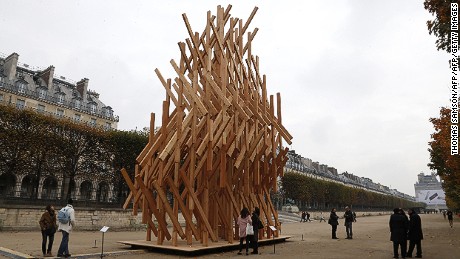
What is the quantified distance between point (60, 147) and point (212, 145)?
2306 cm

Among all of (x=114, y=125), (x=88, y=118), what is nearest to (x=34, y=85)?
(x=88, y=118)

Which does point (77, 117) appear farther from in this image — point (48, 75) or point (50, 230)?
point (50, 230)

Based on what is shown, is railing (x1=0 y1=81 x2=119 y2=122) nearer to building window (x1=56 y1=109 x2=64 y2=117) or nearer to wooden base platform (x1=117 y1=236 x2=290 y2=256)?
building window (x1=56 y1=109 x2=64 y2=117)

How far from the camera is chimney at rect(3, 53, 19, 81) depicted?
48469mm

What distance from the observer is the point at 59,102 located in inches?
2094

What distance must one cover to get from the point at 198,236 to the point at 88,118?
4885 centimetres

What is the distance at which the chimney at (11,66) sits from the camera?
4847cm

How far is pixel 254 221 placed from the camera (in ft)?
39.8

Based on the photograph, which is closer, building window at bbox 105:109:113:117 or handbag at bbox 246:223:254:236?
handbag at bbox 246:223:254:236

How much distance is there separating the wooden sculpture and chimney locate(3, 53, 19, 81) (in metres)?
44.0

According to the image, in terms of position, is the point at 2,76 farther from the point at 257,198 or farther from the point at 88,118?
the point at 257,198

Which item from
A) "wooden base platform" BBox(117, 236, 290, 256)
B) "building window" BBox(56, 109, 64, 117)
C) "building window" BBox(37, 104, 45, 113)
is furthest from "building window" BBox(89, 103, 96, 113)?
"wooden base platform" BBox(117, 236, 290, 256)

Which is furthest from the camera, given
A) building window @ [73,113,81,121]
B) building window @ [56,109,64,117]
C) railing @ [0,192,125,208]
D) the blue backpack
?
building window @ [73,113,81,121]

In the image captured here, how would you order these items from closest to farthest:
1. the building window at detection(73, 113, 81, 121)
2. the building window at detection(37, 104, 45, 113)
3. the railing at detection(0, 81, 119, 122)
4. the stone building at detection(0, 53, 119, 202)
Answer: the stone building at detection(0, 53, 119, 202) < the railing at detection(0, 81, 119, 122) < the building window at detection(37, 104, 45, 113) < the building window at detection(73, 113, 81, 121)
